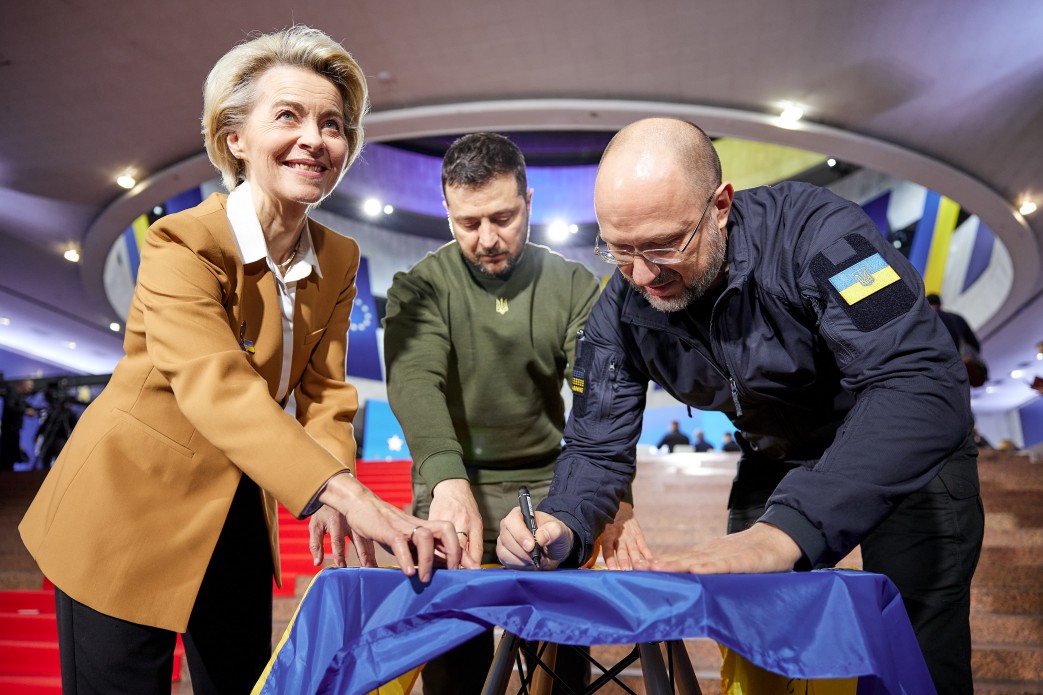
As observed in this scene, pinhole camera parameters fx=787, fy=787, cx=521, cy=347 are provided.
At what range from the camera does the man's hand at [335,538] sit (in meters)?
1.24

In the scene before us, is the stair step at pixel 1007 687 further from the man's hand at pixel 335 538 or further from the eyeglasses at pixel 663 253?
the man's hand at pixel 335 538

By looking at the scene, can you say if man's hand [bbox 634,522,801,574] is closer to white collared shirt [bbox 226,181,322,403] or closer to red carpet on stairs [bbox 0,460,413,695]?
white collared shirt [bbox 226,181,322,403]

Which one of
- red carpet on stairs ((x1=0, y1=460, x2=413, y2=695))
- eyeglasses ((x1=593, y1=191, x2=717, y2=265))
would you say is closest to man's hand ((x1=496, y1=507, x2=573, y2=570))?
eyeglasses ((x1=593, y1=191, x2=717, y2=265))

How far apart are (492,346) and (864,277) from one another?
0.94m

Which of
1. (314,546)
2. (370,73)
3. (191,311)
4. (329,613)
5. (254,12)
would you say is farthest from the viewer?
(370,73)

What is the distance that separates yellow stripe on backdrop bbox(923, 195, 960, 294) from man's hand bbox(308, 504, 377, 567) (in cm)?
1128

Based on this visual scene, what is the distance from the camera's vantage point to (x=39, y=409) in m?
9.62

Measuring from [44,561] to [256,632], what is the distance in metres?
0.38

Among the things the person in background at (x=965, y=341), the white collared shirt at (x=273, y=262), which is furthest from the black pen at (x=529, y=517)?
the person in background at (x=965, y=341)

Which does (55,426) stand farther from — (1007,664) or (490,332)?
(1007,664)

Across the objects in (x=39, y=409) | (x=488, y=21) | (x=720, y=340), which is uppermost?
(x=488, y=21)

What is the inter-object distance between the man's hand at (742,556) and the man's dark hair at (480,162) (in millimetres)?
1096

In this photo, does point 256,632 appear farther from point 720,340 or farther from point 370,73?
Answer: point 370,73

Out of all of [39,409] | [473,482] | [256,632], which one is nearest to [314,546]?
[256,632]
